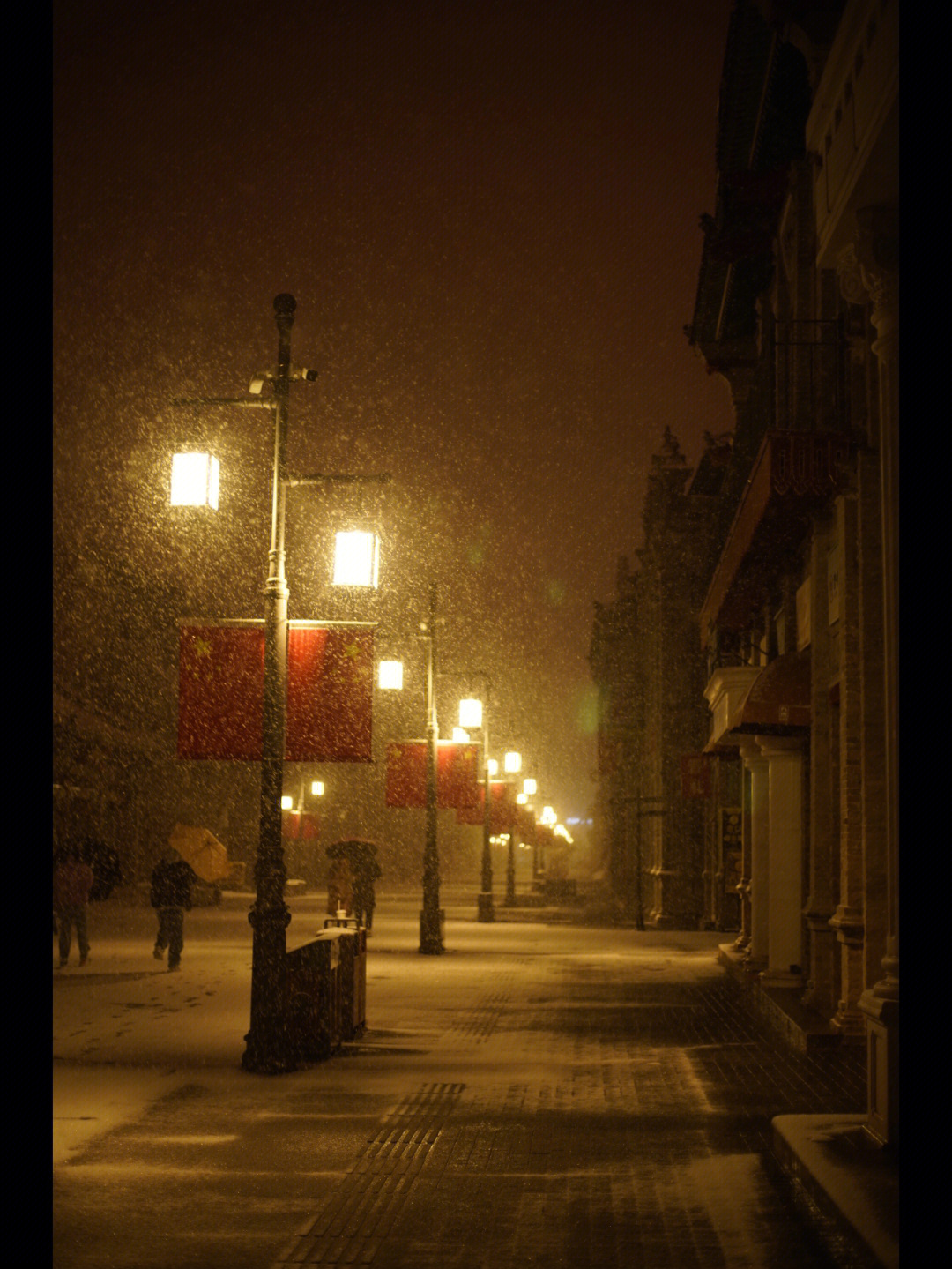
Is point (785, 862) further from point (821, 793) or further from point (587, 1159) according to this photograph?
point (587, 1159)

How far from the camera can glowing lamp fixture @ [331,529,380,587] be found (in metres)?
16.7

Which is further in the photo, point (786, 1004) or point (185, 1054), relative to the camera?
point (786, 1004)

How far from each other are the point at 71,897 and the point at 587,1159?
15.1m

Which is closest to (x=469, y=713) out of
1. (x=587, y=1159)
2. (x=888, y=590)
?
(x=587, y=1159)

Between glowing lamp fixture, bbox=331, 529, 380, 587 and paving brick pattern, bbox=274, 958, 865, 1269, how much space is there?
4.83 m

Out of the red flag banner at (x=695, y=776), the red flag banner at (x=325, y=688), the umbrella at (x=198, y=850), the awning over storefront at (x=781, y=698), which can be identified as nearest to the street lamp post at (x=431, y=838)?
the umbrella at (x=198, y=850)

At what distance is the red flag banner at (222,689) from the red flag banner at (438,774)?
15.1 m

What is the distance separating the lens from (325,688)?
50.3ft

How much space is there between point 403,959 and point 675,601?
1922cm
